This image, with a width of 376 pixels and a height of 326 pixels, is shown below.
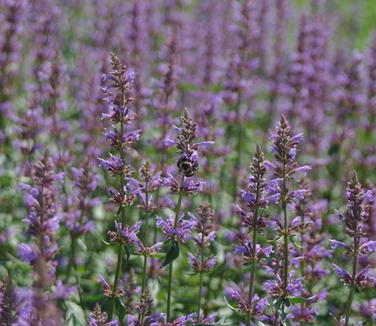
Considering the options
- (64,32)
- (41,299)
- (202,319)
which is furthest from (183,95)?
(41,299)

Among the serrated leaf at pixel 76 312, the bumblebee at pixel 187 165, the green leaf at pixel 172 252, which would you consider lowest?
the serrated leaf at pixel 76 312

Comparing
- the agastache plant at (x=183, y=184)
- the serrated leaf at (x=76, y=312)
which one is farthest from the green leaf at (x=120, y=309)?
the serrated leaf at (x=76, y=312)

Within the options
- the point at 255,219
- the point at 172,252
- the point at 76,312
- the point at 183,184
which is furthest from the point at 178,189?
the point at 76,312

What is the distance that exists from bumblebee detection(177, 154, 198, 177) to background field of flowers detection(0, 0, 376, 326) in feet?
0.04

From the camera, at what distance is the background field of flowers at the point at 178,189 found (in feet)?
17.1

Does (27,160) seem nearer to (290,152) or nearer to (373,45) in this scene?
(290,152)

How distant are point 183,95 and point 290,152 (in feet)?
26.3

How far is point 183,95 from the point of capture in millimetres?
12945

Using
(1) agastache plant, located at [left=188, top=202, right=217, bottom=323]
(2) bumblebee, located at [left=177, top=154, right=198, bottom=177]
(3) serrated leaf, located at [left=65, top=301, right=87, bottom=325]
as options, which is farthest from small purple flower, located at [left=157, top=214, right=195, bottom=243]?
(3) serrated leaf, located at [left=65, top=301, right=87, bottom=325]

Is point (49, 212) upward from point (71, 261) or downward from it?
upward

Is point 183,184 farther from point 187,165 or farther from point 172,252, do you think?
point 172,252

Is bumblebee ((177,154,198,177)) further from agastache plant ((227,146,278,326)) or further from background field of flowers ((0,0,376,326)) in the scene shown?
agastache plant ((227,146,278,326))

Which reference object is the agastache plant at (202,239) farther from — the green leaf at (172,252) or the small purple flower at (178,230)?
the green leaf at (172,252)

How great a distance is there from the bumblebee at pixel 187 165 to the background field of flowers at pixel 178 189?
0.04 feet
